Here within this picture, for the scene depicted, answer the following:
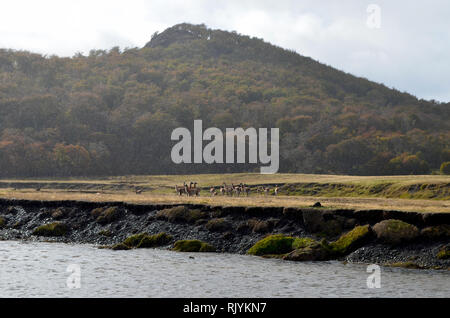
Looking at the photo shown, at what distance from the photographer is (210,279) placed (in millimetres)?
26781

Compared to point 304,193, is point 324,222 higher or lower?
higher

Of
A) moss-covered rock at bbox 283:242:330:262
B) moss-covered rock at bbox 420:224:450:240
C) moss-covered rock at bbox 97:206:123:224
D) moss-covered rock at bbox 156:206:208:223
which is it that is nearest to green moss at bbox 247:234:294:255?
moss-covered rock at bbox 283:242:330:262

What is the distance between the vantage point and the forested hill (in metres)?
111

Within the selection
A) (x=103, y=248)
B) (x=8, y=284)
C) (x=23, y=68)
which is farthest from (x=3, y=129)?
(x=8, y=284)

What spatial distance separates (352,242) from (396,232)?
244cm

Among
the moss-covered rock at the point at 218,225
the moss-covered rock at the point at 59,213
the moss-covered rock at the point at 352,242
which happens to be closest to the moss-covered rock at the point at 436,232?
the moss-covered rock at the point at 352,242

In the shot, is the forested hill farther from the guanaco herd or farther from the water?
the water

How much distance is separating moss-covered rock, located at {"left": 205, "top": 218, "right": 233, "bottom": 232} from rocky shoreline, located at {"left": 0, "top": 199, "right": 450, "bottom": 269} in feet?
0.08

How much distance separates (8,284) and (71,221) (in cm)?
1827

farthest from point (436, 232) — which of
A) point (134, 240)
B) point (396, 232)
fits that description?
point (134, 240)

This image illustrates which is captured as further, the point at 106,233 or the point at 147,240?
the point at 106,233

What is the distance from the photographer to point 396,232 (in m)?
31.8

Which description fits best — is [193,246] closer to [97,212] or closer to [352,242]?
[352,242]
